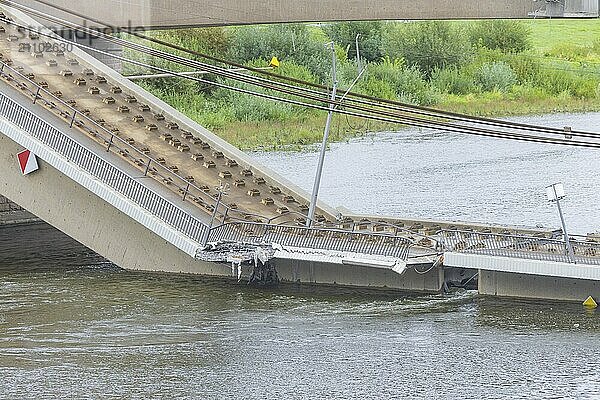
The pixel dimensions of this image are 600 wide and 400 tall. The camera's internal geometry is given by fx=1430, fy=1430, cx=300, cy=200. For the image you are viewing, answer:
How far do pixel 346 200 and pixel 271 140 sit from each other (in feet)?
58.1

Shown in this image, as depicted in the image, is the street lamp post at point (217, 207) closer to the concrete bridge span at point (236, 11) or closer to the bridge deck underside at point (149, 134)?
the bridge deck underside at point (149, 134)

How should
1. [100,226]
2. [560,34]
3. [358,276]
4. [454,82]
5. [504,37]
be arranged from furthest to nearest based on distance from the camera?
[560,34] < [504,37] < [454,82] < [100,226] < [358,276]

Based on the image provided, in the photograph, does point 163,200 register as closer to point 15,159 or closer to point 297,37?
point 15,159

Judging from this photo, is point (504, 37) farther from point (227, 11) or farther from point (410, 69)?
point (227, 11)

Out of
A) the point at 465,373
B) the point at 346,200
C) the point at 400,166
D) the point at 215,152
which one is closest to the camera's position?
the point at 465,373

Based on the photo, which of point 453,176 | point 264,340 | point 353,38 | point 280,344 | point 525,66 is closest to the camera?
point 280,344

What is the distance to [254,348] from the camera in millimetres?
27422

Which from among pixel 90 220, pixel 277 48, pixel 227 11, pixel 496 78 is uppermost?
pixel 277 48

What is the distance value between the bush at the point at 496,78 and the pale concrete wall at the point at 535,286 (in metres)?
45.5

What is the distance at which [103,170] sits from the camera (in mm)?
33188

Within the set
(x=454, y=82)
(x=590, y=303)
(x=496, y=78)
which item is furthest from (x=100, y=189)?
(x=496, y=78)

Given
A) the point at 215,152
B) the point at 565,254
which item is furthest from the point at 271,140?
the point at 565,254

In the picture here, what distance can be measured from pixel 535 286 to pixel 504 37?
173 feet

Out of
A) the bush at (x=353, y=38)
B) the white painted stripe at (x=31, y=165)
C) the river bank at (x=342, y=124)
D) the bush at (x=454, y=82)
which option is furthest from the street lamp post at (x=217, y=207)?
the bush at (x=353, y=38)
